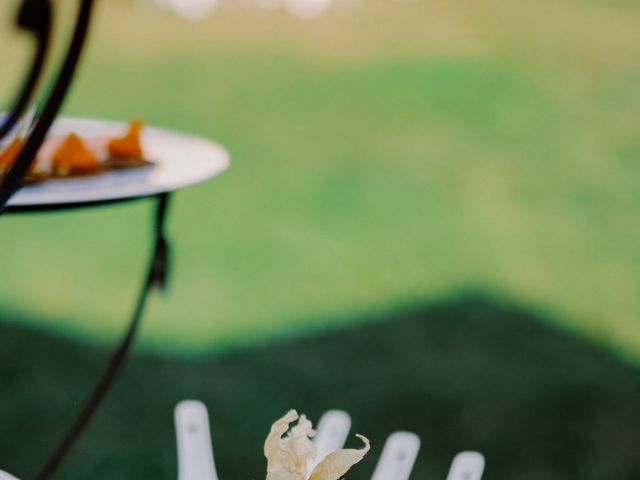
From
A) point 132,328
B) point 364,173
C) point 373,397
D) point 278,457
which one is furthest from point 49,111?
point 364,173

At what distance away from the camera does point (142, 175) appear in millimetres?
1462

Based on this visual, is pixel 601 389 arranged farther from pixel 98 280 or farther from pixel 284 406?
pixel 98 280

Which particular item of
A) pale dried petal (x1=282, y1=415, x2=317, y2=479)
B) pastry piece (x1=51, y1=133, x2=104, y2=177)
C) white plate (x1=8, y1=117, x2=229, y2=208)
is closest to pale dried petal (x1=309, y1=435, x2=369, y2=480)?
pale dried petal (x1=282, y1=415, x2=317, y2=479)

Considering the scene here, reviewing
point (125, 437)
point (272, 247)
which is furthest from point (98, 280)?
point (125, 437)

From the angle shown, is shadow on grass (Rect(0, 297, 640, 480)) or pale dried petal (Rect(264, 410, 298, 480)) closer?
pale dried petal (Rect(264, 410, 298, 480))

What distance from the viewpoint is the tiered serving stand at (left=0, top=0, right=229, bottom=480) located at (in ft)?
3.00

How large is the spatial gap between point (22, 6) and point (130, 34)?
608 cm

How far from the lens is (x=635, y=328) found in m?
3.36

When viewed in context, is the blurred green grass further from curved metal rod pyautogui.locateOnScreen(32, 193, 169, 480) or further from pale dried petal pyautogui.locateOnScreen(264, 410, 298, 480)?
pale dried petal pyautogui.locateOnScreen(264, 410, 298, 480)

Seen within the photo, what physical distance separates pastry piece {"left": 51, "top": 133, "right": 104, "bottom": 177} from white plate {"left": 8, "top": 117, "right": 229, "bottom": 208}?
19 mm

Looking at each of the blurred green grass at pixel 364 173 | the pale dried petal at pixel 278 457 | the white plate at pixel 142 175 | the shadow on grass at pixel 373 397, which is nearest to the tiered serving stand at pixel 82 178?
the white plate at pixel 142 175

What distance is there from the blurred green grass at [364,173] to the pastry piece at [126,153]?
160cm

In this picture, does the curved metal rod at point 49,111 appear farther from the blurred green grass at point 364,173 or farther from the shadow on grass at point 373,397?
the blurred green grass at point 364,173

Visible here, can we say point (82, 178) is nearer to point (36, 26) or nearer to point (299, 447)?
point (36, 26)
